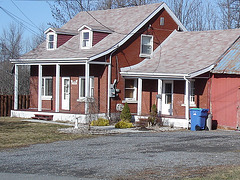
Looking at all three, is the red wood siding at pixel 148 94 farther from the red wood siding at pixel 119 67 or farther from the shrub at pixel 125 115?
the shrub at pixel 125 115

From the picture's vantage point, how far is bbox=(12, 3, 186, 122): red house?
27266mm

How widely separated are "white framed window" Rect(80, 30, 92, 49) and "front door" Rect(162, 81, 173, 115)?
5338 mm

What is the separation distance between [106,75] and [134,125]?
12.4ft

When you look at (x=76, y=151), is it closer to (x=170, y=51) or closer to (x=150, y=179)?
(x=150, y=179)

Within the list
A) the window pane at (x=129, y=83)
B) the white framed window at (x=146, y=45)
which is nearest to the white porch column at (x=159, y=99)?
the window pane at (x=129, y=83)

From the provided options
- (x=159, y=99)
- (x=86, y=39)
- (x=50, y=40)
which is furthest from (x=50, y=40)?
(x=159, y=99)

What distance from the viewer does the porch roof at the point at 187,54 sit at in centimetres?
2488

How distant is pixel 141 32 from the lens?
28797 mm

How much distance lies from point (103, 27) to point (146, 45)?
3034 mm

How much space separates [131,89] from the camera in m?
28.8

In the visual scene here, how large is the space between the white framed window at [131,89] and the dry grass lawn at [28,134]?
5.95 meters

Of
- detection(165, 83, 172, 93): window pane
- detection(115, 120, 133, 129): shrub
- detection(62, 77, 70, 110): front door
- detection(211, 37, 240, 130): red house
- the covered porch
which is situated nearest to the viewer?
detection(211, 37, 240, 130): red house

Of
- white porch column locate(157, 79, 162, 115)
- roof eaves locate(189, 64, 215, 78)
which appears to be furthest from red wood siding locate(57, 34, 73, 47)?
roof eaves locate(189, 64, 215, 78)

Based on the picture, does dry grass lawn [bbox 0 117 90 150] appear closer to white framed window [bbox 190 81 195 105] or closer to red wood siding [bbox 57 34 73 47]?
white framed window [bbox 190 81 195 105]
